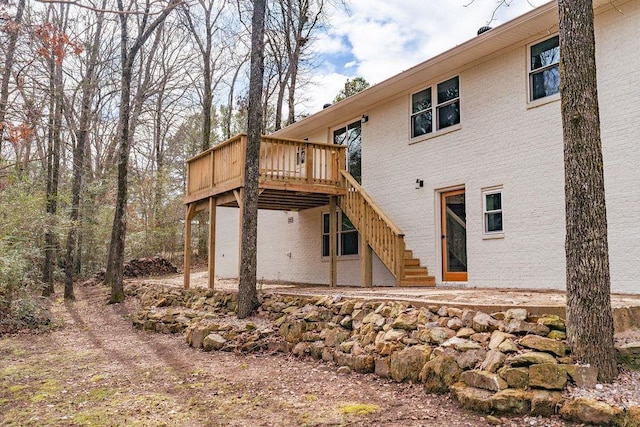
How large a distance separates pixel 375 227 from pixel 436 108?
2.95 m

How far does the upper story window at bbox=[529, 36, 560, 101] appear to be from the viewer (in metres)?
8.47

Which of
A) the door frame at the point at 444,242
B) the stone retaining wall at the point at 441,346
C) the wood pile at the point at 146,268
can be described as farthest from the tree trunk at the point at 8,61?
the wood pile at the point at 146,268

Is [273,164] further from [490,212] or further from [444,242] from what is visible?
[490,212]

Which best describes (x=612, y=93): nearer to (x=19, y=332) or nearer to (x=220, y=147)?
(x=220, y=147)

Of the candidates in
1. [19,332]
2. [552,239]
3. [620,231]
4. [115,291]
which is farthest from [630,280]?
[115,291]

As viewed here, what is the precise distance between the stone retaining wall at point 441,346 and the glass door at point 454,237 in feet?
11.4

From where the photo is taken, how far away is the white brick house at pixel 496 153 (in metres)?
7.51

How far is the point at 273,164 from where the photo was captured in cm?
1093

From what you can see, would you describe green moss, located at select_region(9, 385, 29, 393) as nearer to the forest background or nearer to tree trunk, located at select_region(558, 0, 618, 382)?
the forest background

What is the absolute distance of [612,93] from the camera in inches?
303

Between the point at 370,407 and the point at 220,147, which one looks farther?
the point at 220,147

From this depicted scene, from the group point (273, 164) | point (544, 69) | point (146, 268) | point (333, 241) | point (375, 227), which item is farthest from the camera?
point (146, 268)

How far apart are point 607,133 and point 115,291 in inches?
488

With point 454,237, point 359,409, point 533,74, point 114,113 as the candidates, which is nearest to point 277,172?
point 454,237
